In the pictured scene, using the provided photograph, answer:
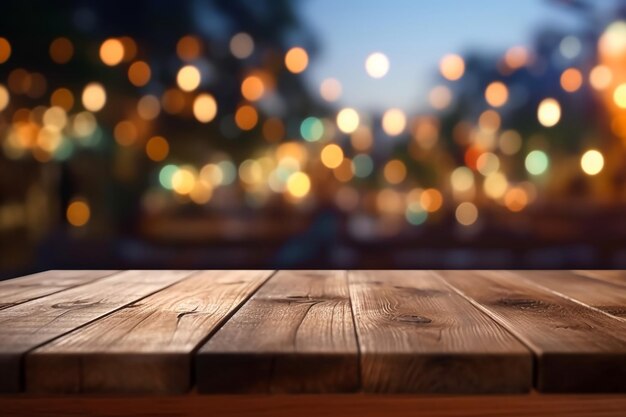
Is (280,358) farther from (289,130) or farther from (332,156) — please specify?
(332,156)

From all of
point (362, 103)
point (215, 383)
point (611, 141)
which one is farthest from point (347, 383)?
point (611, 141)

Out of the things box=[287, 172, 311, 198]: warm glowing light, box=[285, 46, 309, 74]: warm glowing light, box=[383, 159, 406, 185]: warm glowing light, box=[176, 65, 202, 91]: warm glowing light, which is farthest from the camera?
box=[383, 159, 406, 185]: warm glowing light

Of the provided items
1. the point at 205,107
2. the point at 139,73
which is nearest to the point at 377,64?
the point at 205,107

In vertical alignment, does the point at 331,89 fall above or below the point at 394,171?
above

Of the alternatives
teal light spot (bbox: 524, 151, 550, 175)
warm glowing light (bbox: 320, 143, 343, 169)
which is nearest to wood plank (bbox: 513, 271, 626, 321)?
warm glowing light (bbox: 320, 143, 343, 169)

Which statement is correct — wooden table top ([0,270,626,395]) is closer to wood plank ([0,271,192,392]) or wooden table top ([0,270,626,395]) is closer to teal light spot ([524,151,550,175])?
wood plank ([0,271,192,392])

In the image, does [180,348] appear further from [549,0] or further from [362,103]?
[362,103]
